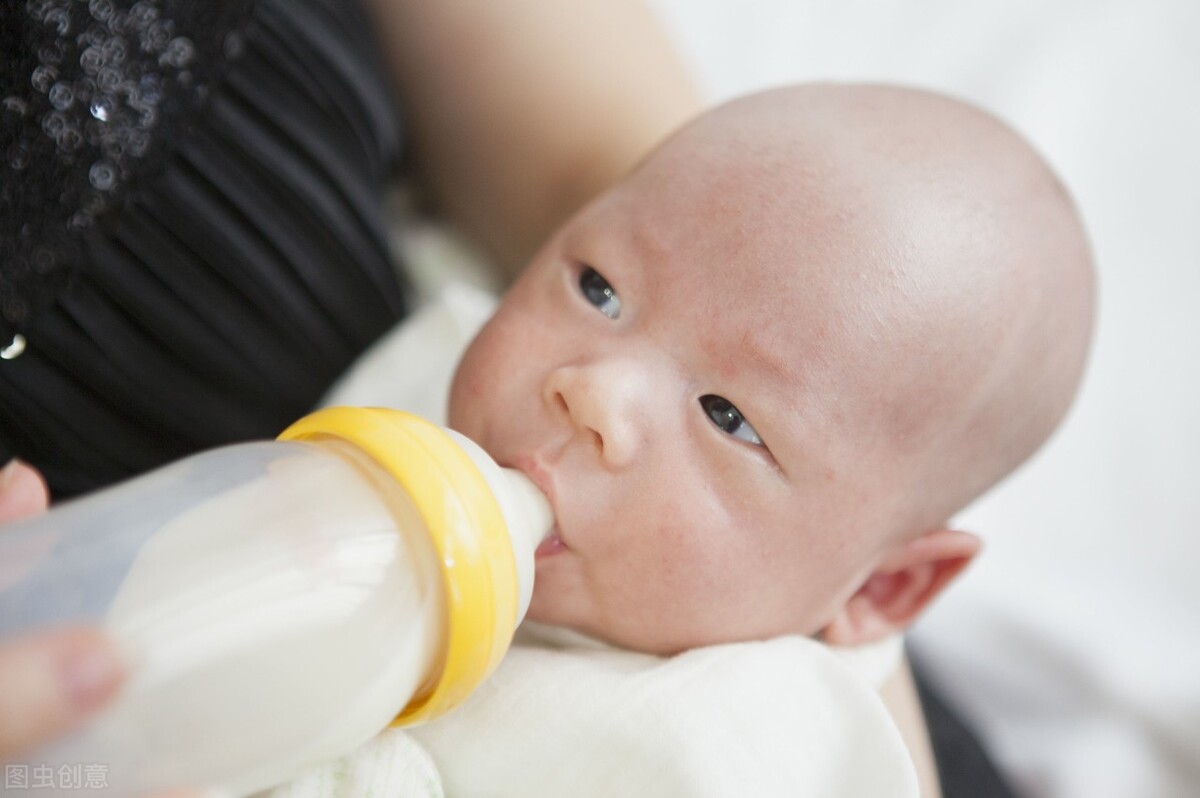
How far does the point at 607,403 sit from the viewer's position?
26.8 inches

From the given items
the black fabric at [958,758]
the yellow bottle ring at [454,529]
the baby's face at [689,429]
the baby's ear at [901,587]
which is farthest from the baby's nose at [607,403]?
the black fabric at [958,758]

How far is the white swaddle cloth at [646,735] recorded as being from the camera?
0.67 meters

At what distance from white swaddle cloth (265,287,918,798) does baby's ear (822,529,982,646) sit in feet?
0.22

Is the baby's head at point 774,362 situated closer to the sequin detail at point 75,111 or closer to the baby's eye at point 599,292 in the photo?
the baby's eye at point 599,292

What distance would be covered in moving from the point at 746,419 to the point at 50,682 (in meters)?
0.45

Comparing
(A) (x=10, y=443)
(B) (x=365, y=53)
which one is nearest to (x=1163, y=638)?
(B) (x=365, y=53)

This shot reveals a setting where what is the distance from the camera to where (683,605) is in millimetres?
720

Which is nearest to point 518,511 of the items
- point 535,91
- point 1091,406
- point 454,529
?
point 454,529

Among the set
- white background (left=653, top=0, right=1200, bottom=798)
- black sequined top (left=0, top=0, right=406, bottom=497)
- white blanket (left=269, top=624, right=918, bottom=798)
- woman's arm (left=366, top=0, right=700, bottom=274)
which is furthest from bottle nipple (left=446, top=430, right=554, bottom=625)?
white background (left=653, top=0, right=1200, bottom=798)

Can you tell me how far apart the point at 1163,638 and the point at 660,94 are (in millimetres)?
786

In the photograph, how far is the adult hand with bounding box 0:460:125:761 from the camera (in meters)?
0.43

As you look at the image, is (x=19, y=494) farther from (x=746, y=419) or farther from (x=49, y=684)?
(x=746, y=419)

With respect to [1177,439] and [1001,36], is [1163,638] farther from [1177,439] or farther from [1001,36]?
[1001,36]

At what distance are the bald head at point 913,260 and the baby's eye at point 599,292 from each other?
0.29 ft
